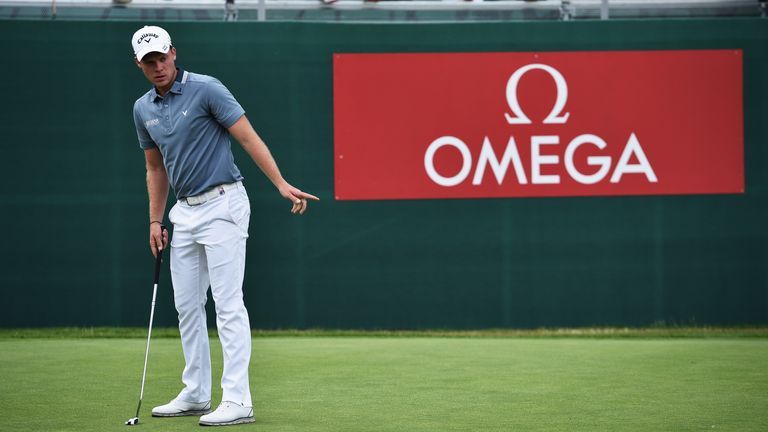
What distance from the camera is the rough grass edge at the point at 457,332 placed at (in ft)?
31.2

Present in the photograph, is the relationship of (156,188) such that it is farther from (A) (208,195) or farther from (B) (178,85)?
(B) (178,85)

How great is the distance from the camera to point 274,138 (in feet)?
32.2

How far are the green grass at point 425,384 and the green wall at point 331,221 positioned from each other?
0.81 m

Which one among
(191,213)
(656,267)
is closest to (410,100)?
(656,267)

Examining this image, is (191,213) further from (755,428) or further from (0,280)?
(0,280)

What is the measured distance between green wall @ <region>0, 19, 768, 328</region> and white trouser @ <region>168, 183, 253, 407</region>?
4273 millimetres

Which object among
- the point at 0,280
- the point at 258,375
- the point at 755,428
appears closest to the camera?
the point at 755,428

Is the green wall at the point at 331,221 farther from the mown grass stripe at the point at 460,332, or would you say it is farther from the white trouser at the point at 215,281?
the white trouser at the point at 215,281

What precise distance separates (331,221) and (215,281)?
464cm

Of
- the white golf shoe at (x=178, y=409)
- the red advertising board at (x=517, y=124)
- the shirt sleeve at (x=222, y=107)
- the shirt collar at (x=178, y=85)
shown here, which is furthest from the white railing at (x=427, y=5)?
the white golf shoe at (x=178, y=409)

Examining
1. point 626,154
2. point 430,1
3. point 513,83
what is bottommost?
point 626,154

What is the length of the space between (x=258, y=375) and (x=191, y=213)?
184 cm

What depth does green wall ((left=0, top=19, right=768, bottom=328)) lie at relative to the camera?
9703 millimetres

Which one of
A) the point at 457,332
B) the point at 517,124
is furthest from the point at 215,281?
the point at 517,124
